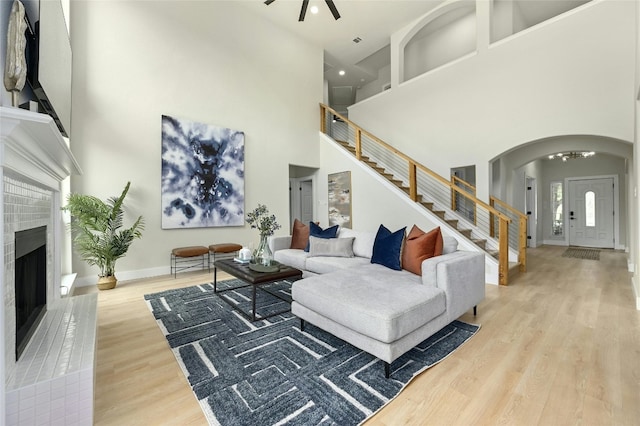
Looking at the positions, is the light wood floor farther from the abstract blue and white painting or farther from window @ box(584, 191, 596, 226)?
window @ box(584, 191, 596, 226)

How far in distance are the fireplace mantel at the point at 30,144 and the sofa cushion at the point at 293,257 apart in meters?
2.48

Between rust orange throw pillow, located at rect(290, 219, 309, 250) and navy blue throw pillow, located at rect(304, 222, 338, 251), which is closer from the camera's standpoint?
navy blue throw pillow, located at rect(304, 222, 338, 251)

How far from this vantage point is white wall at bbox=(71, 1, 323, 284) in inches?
153

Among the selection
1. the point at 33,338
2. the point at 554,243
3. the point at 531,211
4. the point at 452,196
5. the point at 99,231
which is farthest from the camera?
the point at 554,243

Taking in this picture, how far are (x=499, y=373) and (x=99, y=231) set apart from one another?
4.63 meters

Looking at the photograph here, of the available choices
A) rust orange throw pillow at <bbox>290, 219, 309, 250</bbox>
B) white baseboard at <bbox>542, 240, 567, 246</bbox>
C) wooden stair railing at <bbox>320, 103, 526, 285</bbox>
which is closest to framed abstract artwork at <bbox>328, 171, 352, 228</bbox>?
wooden stair railing at <bbox>320, 103, 526, 285</bbox>

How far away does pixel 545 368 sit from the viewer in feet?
5.81

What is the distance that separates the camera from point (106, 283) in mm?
3605

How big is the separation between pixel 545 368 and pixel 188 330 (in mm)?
2628

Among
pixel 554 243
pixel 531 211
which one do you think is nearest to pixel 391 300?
pixel 531 211

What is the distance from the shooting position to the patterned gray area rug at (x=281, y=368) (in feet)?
4.60

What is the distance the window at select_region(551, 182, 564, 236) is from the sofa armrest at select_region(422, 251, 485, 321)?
7815 mm

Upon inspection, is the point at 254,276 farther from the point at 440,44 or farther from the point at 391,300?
the point at 440,44

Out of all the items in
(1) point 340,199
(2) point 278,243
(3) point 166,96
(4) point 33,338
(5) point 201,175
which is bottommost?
(4) point 33,338
